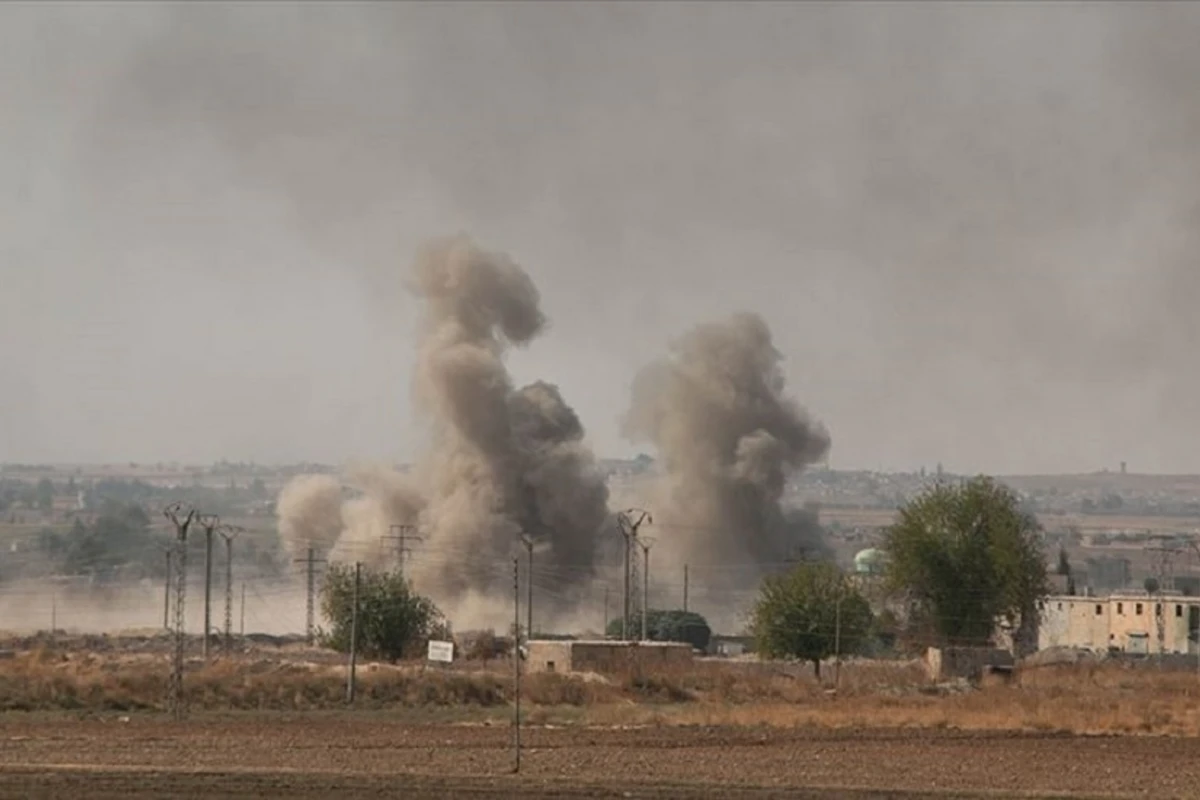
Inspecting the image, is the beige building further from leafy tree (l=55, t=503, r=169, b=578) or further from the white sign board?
leafy tree (l=55, t=503, r=169, b=578)

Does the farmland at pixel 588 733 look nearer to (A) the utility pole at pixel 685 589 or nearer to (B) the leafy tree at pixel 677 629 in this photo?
(B) the leafy tree at pixel 677 629

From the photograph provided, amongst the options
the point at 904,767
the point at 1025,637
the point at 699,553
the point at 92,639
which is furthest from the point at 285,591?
the point at 904,767

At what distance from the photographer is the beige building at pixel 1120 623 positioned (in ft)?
363

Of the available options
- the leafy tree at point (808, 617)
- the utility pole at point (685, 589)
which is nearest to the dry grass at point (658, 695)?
the leafy tree at point (808, 617)

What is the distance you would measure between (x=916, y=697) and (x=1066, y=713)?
786 centimetres

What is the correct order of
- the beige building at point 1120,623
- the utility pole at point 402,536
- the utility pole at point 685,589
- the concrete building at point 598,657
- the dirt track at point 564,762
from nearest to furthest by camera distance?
the dirt track at point 564,762 < the concrete building at point 598,657 < the utility pole at point 402,536 < the beige building at point 1120,623 < the utility pole at point 685,589

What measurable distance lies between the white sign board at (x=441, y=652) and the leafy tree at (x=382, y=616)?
14.4 ft

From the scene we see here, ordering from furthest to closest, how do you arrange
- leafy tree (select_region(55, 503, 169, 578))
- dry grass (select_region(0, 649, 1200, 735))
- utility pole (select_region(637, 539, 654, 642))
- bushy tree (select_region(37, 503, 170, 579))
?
leafy tree (select_region(55, 503, 169, 578)), bushy tree (select_region(37, 503, 170, 579)), utility pole (select_region(637, 539, 654, 642)), dry grass (select_region(0, 649, 1200, 735))

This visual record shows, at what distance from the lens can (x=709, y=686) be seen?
67.8 metres

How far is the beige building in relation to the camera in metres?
111

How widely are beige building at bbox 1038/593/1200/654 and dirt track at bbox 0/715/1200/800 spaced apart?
60.7 metres

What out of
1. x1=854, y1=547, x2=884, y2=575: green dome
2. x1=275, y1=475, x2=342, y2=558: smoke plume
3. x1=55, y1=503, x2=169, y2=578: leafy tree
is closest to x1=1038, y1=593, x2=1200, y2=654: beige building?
x1=854, y1=547, x2=884, y2=575: green dome

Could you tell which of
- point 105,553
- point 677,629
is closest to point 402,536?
point 677,629

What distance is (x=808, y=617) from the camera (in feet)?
273
